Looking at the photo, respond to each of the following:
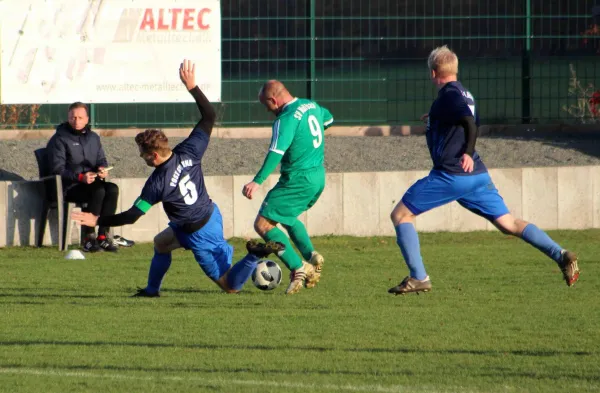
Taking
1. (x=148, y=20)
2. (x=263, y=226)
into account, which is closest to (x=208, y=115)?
(x=263, y=226)

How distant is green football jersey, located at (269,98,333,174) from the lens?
10.5 meters

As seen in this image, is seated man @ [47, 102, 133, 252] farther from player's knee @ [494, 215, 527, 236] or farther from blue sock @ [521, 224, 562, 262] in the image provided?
blue sock @ [521, 224, 562, 262]

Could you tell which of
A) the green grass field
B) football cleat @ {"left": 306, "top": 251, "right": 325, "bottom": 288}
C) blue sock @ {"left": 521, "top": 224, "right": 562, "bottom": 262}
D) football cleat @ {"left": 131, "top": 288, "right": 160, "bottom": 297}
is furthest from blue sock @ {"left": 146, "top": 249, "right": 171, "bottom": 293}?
blue sock @ {"left": 521, "top": 224, "right": 562, "bottom": 262}

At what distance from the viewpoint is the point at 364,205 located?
1588cm

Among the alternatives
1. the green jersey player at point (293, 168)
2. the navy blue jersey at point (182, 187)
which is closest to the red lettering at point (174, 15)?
the green jersey player at point (293, 168)

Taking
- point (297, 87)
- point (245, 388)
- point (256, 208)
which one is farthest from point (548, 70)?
point (245, 388)

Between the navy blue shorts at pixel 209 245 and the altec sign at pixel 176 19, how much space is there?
8.13 metres

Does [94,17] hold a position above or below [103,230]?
above

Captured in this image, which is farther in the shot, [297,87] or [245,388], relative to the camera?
[297,87]

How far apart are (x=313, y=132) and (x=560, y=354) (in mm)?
3632

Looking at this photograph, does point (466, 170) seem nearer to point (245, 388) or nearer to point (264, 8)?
point (245, 388)

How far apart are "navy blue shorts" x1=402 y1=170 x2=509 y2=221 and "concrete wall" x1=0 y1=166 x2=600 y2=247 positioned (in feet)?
18.7

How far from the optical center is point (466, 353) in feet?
25.4

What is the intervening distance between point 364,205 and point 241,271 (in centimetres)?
578
